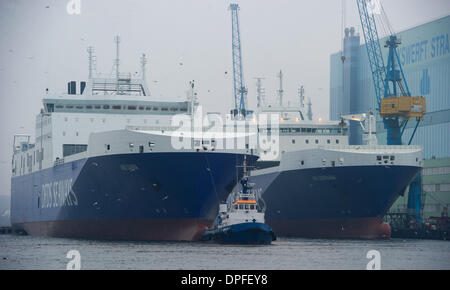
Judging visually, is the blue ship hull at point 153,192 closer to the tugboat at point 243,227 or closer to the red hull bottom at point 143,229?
the red hull bottom at point 143,229

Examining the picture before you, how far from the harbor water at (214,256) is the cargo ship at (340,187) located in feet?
34.6

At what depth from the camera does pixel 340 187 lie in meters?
68.8

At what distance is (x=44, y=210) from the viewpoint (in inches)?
2874

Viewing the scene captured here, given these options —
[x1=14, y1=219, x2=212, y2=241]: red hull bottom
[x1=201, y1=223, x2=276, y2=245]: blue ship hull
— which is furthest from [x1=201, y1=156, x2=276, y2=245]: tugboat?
[x1=14, y1=219, x2=212, y2=241]: red hull bottom

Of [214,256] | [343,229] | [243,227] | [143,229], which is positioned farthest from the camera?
[343,229]

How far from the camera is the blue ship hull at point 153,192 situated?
183ft

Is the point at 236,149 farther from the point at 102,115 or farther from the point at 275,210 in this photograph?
the point at 275,210

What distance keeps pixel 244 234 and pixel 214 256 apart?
8.25m

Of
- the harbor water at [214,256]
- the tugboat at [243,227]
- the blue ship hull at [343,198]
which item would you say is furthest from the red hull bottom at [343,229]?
the tugboat at [243,227]

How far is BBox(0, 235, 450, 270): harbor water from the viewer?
42.2 meters

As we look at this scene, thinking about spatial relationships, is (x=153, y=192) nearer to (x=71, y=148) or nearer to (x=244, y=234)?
(x=244, y=234)

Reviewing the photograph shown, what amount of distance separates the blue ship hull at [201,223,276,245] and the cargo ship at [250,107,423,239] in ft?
49.2
